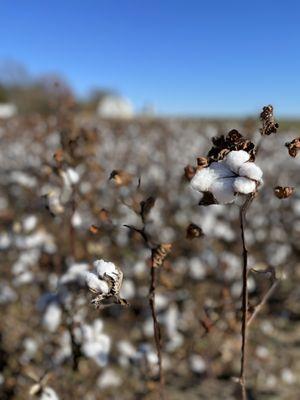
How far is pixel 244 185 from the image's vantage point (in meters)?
1.45

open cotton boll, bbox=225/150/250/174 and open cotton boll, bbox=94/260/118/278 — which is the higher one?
open cotton boll, bbox=225/150/250/174

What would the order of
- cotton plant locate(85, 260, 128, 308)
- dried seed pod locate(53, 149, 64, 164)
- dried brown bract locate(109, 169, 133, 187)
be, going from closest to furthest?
cotton plant locate(85, 260, 128, 308), dried brown bract locate(109, 169, 133, 187), dried seed pod locate(53, 149, 64, 164)

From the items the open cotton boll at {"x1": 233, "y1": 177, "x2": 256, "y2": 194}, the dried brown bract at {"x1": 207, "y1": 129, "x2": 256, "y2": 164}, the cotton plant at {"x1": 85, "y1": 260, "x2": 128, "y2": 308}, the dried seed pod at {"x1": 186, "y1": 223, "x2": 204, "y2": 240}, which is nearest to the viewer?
the open cotton boll at {"x1": 233, "y1": 177, "x2": 256, "y2": 194}

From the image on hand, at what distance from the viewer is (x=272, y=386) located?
4.47m

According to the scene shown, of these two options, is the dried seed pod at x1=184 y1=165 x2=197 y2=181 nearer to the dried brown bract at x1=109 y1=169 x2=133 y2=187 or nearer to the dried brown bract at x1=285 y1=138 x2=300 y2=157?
the dried brown bract at x1=109 y1=169 x2=133 y2=187

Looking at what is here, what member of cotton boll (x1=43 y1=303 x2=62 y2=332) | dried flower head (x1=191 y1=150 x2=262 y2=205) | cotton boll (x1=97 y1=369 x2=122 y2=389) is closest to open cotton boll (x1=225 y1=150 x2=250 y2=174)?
dried flower head (x1=191 y1=150 x2=262 y2=205)

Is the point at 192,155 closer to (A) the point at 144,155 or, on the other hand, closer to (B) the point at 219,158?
(A) the point at 144,155

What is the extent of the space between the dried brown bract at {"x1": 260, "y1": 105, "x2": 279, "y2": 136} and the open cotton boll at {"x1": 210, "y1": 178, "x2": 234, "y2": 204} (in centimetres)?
18

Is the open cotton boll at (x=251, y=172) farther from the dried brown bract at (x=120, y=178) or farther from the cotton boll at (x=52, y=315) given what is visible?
the cotton boll at (x=52, y=315)

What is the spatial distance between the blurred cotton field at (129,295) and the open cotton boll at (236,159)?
0.51 m

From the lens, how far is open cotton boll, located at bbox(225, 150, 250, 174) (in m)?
A: 1.50

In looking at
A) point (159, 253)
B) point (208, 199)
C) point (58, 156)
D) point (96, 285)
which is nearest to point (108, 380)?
point (58, 156)

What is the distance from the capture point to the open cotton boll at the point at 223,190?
1.49 meters

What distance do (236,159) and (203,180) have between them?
11 cm
